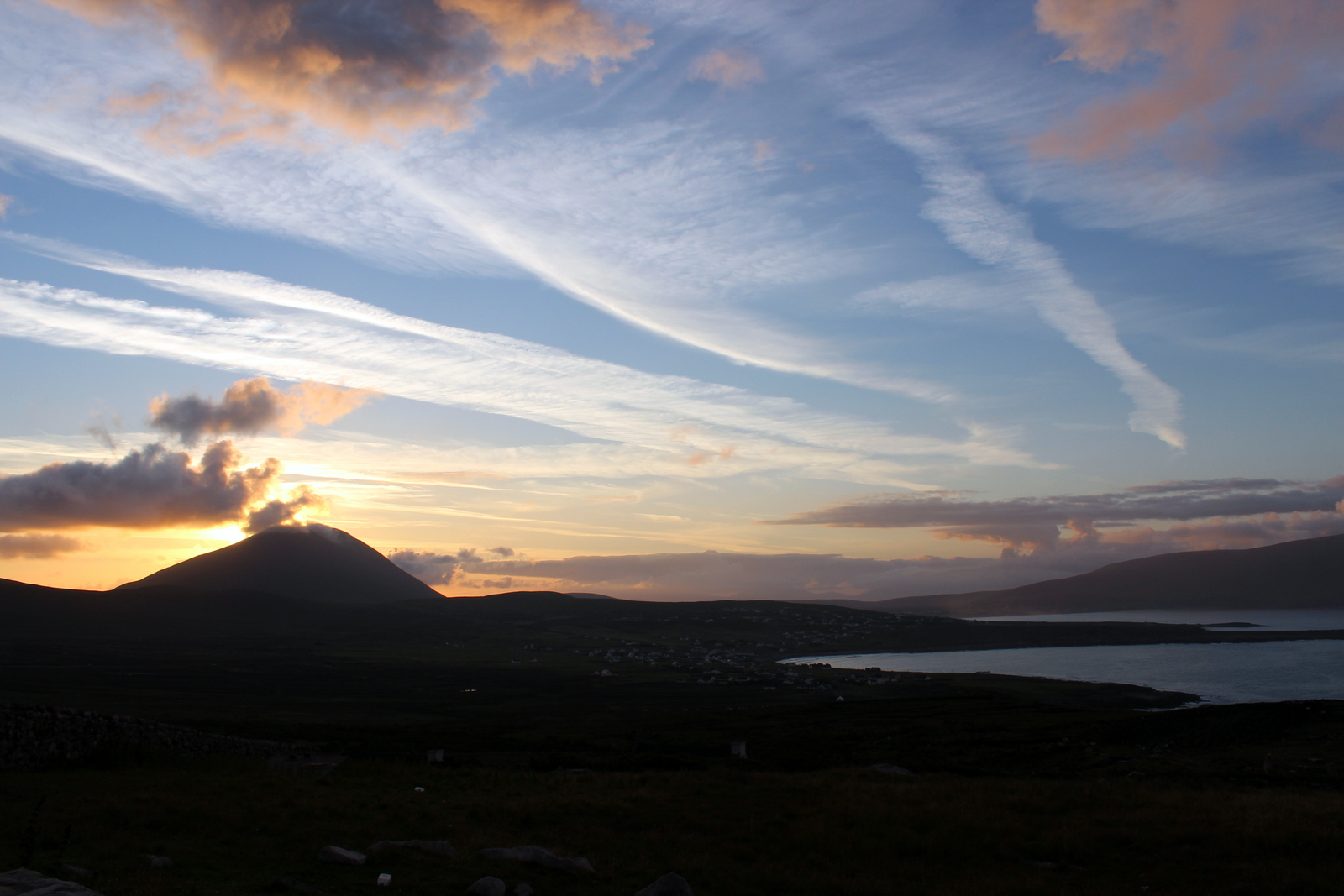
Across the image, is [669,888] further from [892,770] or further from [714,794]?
[892,770]

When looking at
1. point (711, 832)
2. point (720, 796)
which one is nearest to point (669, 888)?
point (711, 832)

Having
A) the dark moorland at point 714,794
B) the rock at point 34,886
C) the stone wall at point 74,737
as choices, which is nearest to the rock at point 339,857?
the dark moorland at point 714,794

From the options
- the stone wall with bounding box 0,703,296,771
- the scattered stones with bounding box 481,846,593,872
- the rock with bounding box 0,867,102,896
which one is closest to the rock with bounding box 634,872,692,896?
the scattered stones with bounding box 481,846,593,872

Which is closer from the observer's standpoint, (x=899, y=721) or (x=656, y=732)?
(x=656, y=732)

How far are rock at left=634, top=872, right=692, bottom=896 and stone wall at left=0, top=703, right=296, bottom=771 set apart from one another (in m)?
21.3

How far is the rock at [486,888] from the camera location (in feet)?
42.9

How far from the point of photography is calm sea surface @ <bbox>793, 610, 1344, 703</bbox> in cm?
8588

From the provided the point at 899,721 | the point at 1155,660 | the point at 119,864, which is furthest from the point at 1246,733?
the point at 1155,660

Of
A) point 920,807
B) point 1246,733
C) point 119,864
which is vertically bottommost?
point 1246,733

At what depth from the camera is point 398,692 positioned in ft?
251

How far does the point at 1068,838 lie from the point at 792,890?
681 centimetres

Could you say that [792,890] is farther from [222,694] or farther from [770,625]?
[770,625]

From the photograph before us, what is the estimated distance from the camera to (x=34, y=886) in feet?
32.1

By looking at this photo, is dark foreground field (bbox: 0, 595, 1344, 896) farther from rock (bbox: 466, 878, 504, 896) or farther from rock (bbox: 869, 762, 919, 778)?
rock (bbox: 869, 762, 919, 778)
